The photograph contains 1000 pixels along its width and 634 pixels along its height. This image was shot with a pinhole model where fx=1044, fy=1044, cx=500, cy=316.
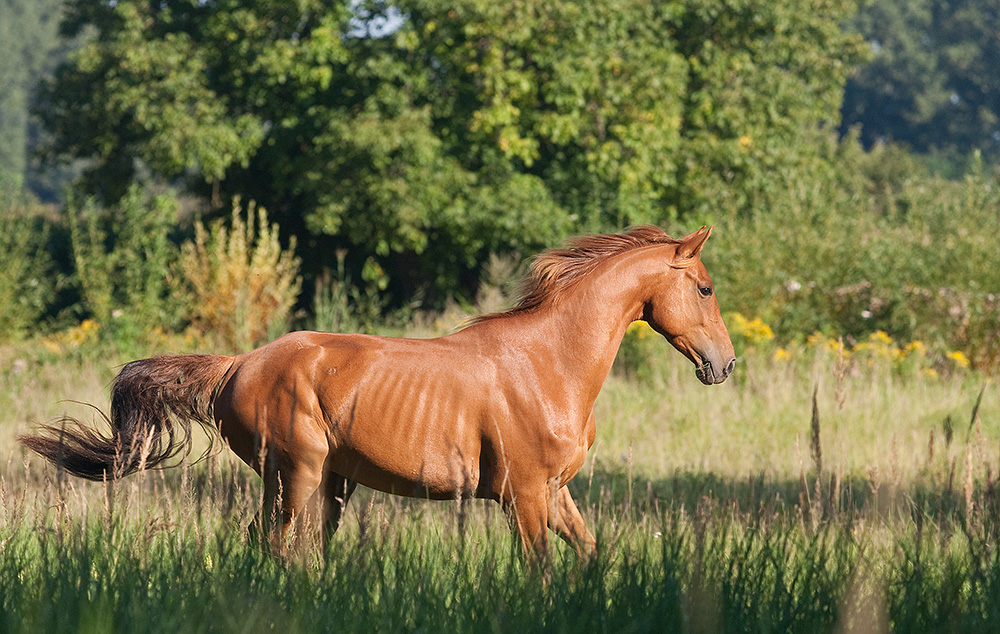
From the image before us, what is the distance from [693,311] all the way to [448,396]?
108cm

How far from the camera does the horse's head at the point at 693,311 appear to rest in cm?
430

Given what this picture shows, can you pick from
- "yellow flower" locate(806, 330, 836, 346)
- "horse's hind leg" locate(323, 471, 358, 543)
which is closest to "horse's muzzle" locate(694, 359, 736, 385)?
"horse's hind leg" locate(323, 471, 358, 543)

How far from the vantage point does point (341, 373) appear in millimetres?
4117

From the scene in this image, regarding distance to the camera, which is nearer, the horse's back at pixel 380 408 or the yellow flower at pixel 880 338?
the horse's back at pixel 380 408

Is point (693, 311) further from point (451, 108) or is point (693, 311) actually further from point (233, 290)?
point (451, 108)

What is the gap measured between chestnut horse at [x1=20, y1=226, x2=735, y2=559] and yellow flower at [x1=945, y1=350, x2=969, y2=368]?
23.3 ft

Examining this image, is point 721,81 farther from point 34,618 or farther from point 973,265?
point 34,618

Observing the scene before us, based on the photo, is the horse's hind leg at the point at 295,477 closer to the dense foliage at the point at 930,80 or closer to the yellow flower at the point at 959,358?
the yellow flower at the point at 959,358

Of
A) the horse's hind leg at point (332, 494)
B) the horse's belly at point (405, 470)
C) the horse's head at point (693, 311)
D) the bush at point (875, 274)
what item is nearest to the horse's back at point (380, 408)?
the horse's belly at point (405, 470)

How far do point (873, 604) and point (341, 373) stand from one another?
2.14 metres

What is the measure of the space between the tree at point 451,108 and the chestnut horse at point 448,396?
10.7 metres

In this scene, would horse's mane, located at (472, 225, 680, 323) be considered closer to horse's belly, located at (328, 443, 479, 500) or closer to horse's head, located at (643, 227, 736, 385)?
horse's head, located at (643, 227, 736, 385)

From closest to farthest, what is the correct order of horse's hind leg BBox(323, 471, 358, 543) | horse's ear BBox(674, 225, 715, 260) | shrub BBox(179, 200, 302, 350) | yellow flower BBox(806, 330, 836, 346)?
horse's ear BBox(674, 225, 715, 260)
horse's hind leg BBox(323, 471, 358, 543)
yellow flower BBox(806, 330, 836, 346)
shrub BBox(179, 200, 302, 350)

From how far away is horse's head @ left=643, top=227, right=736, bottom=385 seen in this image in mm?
4297
